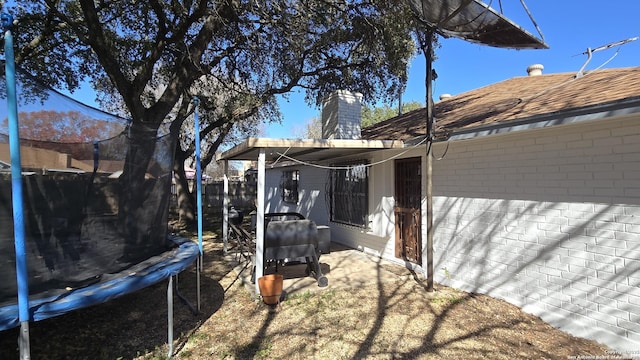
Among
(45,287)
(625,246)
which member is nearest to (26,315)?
(45,287)

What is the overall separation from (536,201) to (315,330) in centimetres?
313

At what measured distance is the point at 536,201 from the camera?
426 centimetres

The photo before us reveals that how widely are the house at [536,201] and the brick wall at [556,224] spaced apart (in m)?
0.01

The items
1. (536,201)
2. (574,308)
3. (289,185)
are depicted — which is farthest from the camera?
(289,185)

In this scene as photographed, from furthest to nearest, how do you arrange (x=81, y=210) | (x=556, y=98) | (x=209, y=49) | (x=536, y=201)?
(x=209, y=49), (x=556, y=98), (x=536, y=201), (x=81, y=210)

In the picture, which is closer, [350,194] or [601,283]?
[601,283]

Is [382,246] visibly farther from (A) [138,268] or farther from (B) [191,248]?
(A) [138,268]

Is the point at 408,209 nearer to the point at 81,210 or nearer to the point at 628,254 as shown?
the point at 628,254

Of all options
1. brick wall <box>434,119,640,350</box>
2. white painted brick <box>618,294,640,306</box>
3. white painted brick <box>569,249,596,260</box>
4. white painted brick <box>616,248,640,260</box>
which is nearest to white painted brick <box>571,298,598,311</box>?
brick wall <box>434,119,640,350</box>

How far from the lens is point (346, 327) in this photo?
405 cm

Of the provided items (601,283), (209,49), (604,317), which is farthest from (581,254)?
(209,49)

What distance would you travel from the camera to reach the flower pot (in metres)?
4.63

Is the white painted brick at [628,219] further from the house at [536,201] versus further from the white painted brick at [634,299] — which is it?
the white painted brick at [634,299]

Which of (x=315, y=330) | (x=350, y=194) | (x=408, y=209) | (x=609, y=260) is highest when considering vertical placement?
(x=350, y=194)
